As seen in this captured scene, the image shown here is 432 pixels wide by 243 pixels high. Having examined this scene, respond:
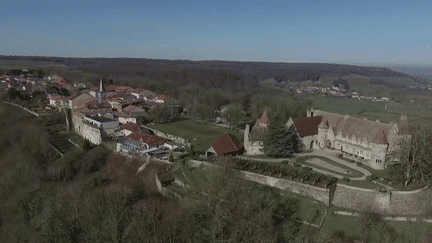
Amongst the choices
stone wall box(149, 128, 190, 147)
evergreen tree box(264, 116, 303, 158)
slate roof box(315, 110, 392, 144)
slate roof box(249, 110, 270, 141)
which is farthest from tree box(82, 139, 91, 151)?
slate roof box(315, 110, 392, 144)

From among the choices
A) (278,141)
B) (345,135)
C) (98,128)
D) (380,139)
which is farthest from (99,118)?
(380,139)

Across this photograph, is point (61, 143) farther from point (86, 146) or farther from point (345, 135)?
point (345, 135)

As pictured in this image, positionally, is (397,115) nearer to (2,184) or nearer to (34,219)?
(34,219)

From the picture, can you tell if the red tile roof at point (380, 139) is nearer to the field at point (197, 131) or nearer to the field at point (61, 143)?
the field at point (197, 131)

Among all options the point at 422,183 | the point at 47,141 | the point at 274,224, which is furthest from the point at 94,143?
the point at 422,183

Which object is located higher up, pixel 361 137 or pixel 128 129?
pixel 361 137

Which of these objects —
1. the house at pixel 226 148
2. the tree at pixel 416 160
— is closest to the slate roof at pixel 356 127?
the tree at pixel 416 160
